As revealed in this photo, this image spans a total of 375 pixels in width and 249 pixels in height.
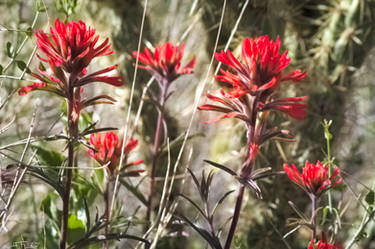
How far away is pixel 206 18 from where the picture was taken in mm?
1193

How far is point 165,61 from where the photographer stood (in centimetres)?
68

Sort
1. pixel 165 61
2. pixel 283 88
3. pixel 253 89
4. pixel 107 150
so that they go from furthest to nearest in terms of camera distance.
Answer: pixel 283 88, pixel 165 61, pixel 107 150, pixel 253 89

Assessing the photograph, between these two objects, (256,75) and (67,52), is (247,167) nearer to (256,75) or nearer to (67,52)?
(256,75)

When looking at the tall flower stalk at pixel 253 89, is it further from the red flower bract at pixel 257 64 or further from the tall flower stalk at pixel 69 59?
the tall flower stalk at pixel 69 59

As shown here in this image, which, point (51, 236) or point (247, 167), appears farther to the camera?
point (51, 236)

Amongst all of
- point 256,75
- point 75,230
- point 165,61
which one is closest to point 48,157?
point 75,230

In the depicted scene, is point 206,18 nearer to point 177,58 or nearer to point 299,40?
point 299,40

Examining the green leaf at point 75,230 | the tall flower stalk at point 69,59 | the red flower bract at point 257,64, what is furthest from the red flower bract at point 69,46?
the green leaf at point 75,230

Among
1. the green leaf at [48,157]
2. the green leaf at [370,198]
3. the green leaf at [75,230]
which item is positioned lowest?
the green leaf at [75,230]

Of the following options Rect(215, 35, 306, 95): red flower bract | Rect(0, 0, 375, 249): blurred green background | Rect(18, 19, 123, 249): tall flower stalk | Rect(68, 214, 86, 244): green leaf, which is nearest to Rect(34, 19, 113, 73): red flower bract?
Rect(18, 19, 123, 249): tall flower stalk

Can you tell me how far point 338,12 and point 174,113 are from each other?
0.57 metres

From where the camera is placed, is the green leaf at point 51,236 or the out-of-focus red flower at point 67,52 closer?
the out-of-focus red flower at point 67,52

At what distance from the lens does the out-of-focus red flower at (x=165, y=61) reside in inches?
26.8

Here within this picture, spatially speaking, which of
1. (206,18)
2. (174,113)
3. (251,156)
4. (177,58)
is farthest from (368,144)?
(251,156)
